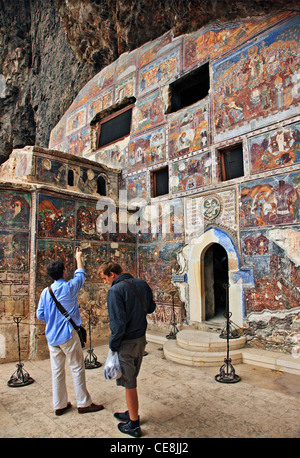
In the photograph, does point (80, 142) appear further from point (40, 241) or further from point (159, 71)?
point (40, 241)

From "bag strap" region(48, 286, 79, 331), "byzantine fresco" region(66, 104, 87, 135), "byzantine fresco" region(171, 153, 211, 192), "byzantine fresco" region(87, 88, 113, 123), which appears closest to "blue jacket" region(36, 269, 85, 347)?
"bag strap" region(48, 286, 79, 331)

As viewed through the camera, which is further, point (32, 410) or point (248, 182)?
point (248, 182)

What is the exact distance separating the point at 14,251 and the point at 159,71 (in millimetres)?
7273

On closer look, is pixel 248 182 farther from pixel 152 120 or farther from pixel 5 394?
pixel 5 394

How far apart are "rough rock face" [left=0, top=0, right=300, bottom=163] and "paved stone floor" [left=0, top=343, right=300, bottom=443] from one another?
23.9 feet

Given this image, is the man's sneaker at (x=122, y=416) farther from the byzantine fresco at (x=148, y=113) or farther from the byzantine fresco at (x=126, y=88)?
the byzantine fresco at (x=126, y=88)

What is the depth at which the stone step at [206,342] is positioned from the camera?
6.04 m

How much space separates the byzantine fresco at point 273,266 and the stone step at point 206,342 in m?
0.82

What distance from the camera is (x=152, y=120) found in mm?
9594

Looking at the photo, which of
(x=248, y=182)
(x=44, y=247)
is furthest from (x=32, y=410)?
(x=248, y=182)

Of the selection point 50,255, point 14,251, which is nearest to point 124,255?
point 50,255

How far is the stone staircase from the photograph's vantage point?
575cm

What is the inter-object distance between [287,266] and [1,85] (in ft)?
55.9

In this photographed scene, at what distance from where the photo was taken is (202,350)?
606 cm
